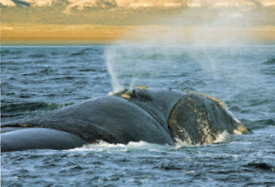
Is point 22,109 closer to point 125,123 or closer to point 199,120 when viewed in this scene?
point 199,120

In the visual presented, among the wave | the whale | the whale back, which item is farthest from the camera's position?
the wave

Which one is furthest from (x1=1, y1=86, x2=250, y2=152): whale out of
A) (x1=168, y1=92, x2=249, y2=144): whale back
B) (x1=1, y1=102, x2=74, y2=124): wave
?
(x1=1, y1=102, x2=74, y2=124): wave

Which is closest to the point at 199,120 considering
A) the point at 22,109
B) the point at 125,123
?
the point at 125,123

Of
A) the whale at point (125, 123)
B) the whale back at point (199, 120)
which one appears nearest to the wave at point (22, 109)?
the whale at point (125, 123)

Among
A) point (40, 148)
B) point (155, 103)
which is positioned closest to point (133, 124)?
point (155, 103)

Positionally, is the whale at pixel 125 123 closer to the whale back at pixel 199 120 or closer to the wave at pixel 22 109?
the whale back at pixel 199 120

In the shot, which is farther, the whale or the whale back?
the whale back

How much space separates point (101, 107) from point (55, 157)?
1.99 metres

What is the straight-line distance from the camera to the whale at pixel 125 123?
643 centimetres

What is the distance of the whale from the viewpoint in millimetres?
6430

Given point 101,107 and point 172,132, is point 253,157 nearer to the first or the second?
point 172,132

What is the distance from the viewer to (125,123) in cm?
754

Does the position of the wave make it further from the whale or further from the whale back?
the whale back

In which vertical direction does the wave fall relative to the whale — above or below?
below
